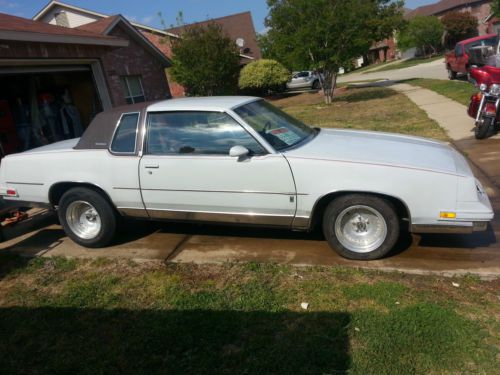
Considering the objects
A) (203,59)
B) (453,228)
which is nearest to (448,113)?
(453,228)

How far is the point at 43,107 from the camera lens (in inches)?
452

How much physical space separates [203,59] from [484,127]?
60.2ft

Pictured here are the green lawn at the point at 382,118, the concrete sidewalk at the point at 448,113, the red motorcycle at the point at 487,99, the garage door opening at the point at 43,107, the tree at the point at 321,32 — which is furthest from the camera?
the tree at the point at 321,32

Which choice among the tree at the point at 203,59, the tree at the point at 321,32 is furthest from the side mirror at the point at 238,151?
the tree at the point at 203,59

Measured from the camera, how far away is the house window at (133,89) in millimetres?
15758

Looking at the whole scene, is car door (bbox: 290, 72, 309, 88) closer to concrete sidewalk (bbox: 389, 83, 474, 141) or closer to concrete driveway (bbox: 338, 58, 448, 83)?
concrete driveway (bbox: 338, 58, 448, 83)

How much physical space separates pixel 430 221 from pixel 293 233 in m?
1.58

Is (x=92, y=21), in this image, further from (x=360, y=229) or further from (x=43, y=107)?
(x=360, y=229)

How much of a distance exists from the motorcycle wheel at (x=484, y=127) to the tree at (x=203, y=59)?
1799cm

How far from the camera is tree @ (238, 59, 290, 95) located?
27969mm

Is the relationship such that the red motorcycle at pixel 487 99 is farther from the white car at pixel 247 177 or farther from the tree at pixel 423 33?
the tree at pixel 423 33

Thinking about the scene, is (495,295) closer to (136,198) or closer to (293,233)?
(293,233)

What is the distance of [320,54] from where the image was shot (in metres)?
17.7

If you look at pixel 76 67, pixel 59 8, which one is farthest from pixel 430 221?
pixel 59 8
